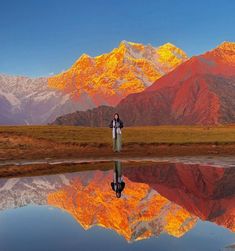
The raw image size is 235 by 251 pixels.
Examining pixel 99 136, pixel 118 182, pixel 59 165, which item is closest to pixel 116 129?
pixel 59 165

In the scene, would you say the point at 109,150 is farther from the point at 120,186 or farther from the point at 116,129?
the point at 120,186

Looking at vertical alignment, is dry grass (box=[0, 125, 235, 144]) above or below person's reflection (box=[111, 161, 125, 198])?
above

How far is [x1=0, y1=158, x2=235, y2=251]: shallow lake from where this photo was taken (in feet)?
32.5

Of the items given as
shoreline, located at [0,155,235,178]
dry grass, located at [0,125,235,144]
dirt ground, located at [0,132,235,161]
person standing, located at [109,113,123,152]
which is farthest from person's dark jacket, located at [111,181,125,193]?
dry grass, located at [0,125,235,144]

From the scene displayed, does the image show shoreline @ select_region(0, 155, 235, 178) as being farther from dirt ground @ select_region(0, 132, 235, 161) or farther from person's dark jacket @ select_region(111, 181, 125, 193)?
dirt ground @ select_region(0, 132, 235, 161)

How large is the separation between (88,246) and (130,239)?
1095 mm

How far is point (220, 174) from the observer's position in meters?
21.8

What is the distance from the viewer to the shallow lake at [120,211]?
9906 millimetres

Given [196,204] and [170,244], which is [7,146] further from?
[170,244]

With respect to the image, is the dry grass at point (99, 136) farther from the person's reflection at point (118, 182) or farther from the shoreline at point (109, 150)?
the person's reflection at point (118, 182)

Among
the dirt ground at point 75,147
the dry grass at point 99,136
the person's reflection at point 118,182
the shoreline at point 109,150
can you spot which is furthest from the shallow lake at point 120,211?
the dry grass at point 99,136

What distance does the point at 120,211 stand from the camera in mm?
13406

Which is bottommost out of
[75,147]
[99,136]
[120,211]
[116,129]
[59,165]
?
[59,165]

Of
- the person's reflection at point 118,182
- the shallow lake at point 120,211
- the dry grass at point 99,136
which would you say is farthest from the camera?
the dry grass at point 99,136
